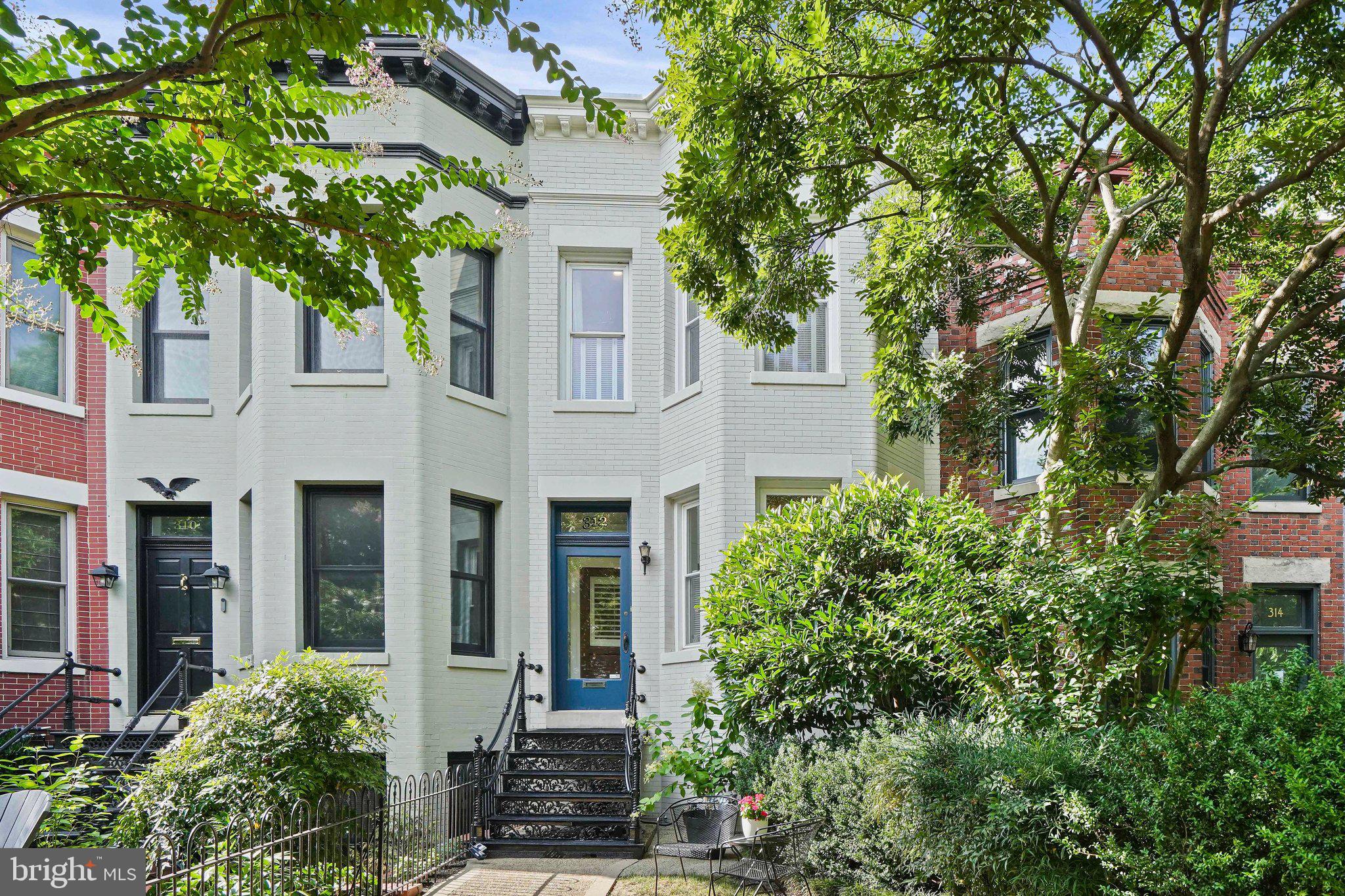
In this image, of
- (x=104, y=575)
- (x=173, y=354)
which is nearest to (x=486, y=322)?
(x=173, y=354)

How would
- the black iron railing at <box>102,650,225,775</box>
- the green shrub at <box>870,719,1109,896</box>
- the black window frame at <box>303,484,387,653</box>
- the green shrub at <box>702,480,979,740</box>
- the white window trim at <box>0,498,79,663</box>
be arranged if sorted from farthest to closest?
the white window trim at <box>0,498,79,663</box> → the black window frame at <box>303,484,387,653</box> → the black iron railing at <box>102,650,225,775</box> → the green shrub at <box>702,480,979,740</box> → the green shrub at <box>870,719,1109,896</box>

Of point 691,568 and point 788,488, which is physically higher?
point 788,488

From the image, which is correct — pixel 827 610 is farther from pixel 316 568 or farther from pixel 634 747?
pixel 316 568

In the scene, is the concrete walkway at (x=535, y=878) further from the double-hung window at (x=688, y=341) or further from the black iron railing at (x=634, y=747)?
the double-hung window at (x=688, y=341)

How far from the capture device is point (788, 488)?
12.1m

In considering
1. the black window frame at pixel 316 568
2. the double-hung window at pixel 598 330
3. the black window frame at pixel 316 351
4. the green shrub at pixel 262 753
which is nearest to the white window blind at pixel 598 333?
the double-hung window at pixel 598 330

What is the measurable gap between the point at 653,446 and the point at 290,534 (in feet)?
14.5

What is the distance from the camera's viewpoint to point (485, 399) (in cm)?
1255

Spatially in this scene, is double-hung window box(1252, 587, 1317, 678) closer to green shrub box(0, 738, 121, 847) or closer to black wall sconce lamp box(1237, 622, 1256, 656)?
black wall sconce lamp box(1237, 622, 1256, 656)

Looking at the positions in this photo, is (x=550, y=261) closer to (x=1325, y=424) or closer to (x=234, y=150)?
(x=234, y=150)

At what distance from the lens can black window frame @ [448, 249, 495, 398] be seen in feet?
41.7

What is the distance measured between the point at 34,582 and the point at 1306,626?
15.9 metres

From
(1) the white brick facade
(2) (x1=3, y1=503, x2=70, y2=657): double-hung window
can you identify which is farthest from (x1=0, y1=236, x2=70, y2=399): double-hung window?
(2) (x1=3, y1=503, x2=70, y2=657): double-hung window

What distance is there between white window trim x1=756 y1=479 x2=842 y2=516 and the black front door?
6.77 m
